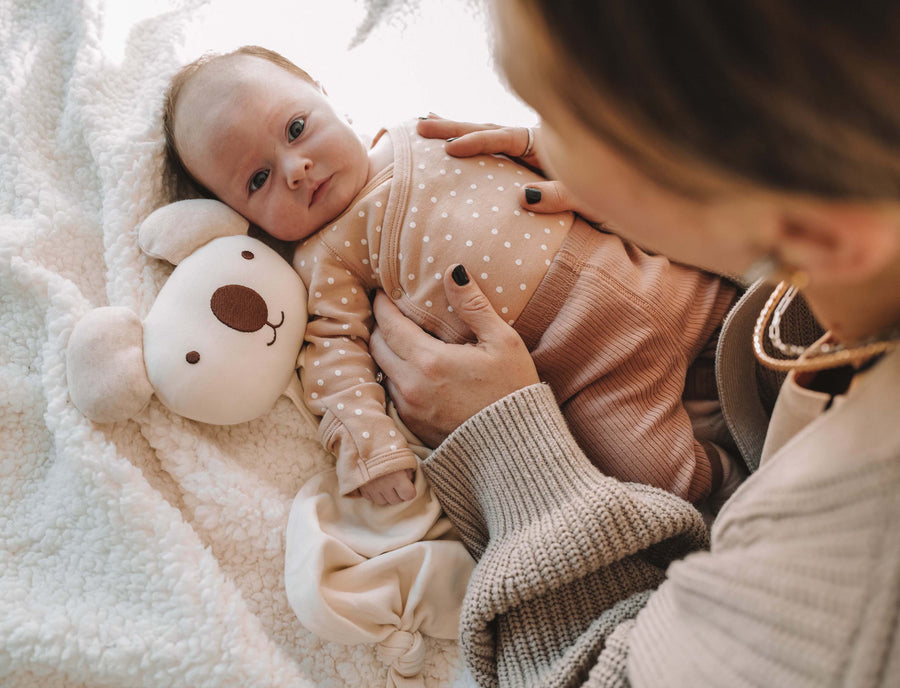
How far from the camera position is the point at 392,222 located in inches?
41.9

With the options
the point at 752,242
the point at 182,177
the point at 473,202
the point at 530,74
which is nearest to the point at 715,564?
the point at 752,242

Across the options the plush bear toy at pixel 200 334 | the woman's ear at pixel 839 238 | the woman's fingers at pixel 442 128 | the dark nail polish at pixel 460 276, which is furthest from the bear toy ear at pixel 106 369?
the woman's ear at pixel 839 238

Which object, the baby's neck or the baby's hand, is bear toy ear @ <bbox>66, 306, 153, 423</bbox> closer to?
the baby's hand

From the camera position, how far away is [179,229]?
40.4 inches

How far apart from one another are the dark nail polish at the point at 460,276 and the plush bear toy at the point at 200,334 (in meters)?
0.27

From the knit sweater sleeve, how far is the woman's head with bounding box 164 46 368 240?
469 millimetres

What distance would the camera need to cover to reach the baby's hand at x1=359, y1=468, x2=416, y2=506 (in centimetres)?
96

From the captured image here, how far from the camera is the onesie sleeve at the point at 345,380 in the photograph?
3.14ft

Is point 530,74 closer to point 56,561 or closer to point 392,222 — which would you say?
point 392,222

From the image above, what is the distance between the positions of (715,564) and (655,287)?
504 millimetres

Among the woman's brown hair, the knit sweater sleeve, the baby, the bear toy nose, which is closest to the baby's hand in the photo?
the baby

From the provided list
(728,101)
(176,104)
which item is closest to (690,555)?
(728,101)

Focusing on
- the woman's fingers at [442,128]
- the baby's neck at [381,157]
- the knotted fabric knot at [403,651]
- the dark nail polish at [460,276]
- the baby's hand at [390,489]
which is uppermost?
the woman's fingers at [442,128]

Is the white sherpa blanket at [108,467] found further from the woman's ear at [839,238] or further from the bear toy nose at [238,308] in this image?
the woman's ear at [839,238]
